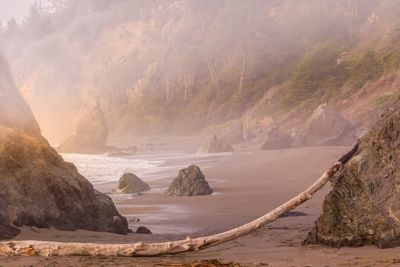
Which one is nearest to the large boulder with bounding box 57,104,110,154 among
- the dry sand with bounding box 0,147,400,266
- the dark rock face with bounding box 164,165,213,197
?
the dry sand with bounding box 0,147,400,266

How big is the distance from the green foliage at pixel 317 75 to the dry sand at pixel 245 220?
2972cm

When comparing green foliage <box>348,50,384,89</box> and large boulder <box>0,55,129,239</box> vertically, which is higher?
green foliage <box>348,50,384,89</box>

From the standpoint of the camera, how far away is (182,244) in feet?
18.3

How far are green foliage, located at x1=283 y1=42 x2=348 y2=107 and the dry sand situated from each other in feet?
97.5

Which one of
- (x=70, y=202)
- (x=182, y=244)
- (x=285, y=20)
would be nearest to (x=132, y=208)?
(x=70, y=202)

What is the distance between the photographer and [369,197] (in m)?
5.83

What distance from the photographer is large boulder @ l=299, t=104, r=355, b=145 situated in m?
28.7

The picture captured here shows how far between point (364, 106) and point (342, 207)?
34302 millimetres

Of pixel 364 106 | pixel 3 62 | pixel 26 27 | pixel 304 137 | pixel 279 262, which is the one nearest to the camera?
pixel 279 262

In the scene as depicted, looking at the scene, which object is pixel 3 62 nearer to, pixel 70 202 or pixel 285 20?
pixel 70 202

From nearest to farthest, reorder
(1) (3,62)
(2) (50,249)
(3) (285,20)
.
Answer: (2) (50,249)
(1) (3,62)
(3) (285,20)

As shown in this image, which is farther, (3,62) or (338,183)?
(3,62)

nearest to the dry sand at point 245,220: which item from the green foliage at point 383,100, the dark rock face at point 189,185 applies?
the dark rock face at point 189,185

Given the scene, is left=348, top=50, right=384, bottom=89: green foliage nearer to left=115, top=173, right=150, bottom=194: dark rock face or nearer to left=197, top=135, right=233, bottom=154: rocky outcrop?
left=197, top=135, right=233, bottom=154: rocky outcrop
